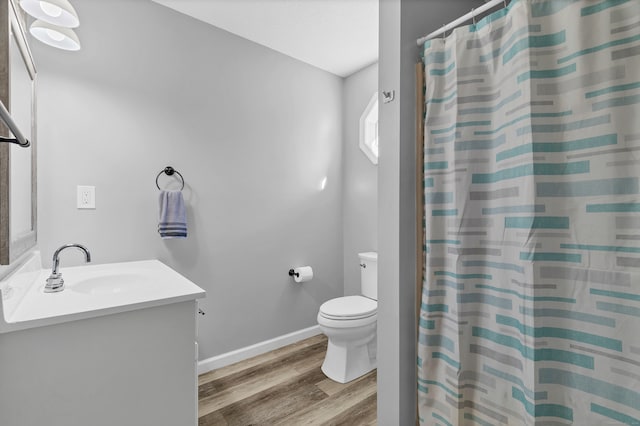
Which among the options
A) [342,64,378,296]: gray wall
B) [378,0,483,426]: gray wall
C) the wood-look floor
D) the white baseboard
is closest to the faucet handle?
the wood-look floor

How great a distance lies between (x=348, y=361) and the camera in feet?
6.91

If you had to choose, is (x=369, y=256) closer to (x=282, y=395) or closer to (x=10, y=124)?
(x=282, y=395)

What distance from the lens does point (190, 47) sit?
2.10 m

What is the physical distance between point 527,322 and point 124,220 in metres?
2.06

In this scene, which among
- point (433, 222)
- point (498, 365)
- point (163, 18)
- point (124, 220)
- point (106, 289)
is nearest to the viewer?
point (498, 365)

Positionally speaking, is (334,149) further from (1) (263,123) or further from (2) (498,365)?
(2) (498,365)

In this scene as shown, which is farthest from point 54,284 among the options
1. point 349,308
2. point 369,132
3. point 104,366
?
point 369,132

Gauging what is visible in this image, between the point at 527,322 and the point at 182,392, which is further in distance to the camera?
the point at 182,392

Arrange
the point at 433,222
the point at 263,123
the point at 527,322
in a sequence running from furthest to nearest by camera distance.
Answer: the point at 263,123 < the point at 433,222 < the point at 527,322

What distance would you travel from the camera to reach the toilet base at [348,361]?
81.9 inches

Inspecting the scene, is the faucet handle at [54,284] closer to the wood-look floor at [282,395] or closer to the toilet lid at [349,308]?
the wood-look floor at [282,395]

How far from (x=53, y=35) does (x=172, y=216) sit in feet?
3.39

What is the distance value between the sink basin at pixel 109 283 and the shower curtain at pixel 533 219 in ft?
4.39

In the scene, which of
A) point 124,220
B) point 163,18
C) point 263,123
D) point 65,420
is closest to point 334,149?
point 263,123
